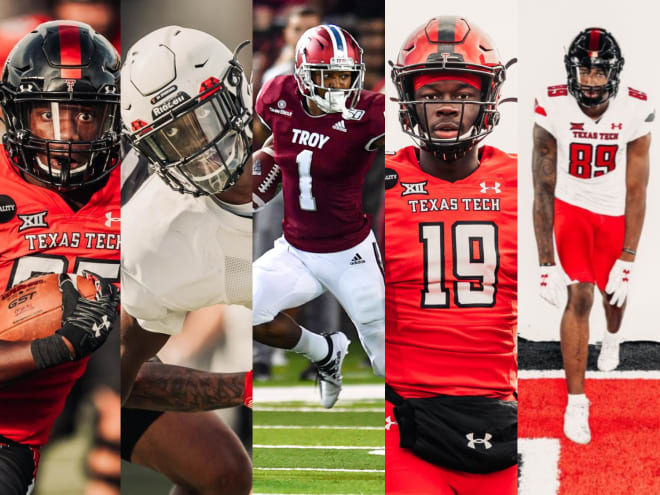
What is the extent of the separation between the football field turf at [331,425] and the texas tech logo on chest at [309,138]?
30.0 inches

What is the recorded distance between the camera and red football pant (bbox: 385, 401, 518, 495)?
11.6 ft

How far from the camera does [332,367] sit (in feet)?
12.0

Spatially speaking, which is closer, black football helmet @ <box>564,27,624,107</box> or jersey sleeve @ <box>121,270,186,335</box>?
black football helmet @ <box>564,27,624,107</box>

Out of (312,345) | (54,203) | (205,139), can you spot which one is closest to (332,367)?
(312,345)

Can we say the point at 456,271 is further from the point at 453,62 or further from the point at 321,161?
the point at 453,62

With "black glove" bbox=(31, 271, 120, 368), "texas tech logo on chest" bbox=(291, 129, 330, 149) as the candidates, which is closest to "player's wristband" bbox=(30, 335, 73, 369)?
"black glove" bbox=(31, 271, 120, 368)

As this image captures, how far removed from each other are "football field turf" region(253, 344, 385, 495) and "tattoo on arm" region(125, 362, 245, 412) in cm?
11

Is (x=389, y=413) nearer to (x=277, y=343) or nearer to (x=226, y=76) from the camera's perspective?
(x=277, y=343)

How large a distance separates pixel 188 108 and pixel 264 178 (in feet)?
1.24

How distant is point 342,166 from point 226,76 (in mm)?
540

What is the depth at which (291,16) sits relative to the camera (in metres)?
3.58

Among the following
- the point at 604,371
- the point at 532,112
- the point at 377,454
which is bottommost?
the point at 377,454

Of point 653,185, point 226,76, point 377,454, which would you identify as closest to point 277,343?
point 377,454

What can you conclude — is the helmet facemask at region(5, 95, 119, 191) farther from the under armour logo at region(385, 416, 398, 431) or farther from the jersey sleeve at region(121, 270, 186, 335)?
the under armour logo at region(385, 416, 398, 431)
